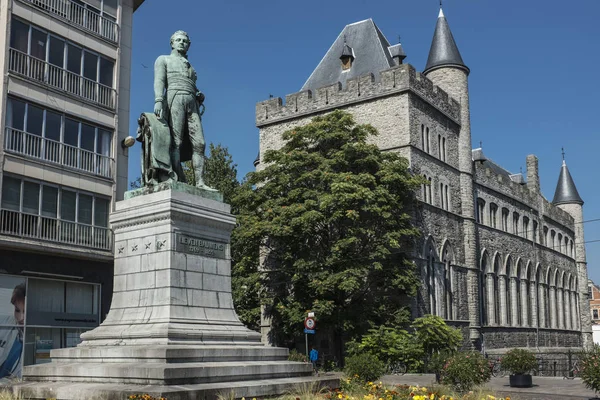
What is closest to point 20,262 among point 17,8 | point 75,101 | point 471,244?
point 75,101

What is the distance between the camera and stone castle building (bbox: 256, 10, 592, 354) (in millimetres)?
38312

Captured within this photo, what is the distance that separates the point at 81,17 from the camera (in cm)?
2728

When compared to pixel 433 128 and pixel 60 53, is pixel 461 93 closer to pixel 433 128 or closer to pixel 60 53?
pixel 433 128

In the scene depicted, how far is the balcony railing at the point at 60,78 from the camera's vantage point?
974 inches

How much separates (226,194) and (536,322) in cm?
2519

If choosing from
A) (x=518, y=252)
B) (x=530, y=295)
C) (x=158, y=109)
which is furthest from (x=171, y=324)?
(x=530, y=295)

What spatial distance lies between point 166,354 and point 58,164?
1578 cm

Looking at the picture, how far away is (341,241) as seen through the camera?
32.2 metres

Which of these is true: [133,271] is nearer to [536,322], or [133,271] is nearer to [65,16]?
[65,16]

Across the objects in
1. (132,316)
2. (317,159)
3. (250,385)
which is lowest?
(250,385)

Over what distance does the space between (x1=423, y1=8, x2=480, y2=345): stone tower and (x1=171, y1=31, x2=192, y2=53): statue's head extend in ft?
102

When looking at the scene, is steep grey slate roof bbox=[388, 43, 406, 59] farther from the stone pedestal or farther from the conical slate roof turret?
the stone pedestal

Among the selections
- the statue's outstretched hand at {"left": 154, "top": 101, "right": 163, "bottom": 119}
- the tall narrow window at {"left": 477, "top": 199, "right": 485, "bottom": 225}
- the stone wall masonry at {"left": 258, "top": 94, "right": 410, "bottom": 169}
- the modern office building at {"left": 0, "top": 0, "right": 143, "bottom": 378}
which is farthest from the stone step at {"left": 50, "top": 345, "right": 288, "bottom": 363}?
the tall narrow window at {"left": 477, "top": 199, "right": 485, "bottom": 225}

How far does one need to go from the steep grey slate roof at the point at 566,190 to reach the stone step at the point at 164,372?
6256cm
